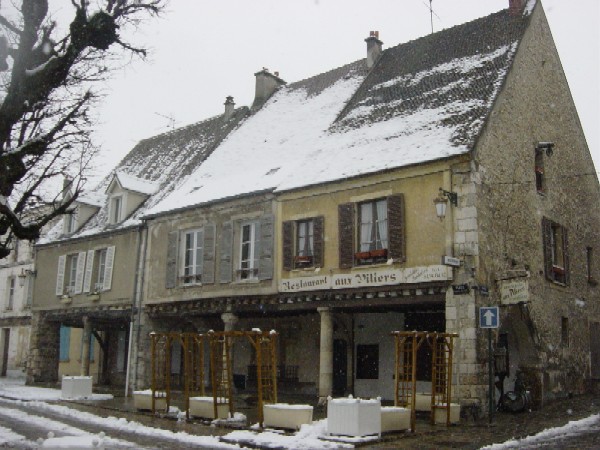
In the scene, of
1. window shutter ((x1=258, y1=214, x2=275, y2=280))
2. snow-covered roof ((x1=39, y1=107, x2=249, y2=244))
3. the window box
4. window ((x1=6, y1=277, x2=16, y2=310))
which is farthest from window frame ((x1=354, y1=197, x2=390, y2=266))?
window ((x1=6, y1=277, x2=16, y2=310))

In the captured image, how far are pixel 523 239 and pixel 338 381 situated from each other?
6704 mm

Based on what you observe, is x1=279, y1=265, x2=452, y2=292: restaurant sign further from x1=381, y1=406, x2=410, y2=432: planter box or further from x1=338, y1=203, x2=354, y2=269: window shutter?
x1=381, y1=406, x2=410, y2=432: planter box

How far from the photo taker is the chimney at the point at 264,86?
85.9ft

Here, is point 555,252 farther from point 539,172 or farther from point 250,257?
point 250,257

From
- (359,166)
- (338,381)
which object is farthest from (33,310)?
(359,166)

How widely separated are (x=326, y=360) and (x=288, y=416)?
14.9 feet

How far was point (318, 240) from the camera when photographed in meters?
16.8

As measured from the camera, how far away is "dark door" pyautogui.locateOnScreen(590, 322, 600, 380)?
19766 mm

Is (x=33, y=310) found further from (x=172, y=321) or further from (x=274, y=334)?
(x=274, y=334)

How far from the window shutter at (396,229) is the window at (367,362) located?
14.8 ft

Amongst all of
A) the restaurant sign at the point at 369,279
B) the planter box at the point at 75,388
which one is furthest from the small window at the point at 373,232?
the planter box at the point at 75,388

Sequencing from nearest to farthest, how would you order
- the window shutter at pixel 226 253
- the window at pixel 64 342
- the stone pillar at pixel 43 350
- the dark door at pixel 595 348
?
the window shutter at pixel 226 253 < the dark door at pixel 595 348 < the stone pillar at pixel 43 350 < the window at pixel 64 342

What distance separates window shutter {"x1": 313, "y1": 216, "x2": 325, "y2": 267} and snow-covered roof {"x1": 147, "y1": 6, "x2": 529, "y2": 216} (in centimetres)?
106

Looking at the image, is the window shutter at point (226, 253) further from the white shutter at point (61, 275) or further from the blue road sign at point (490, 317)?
the white shutter at point (61, 275)
